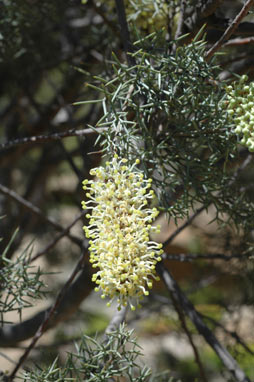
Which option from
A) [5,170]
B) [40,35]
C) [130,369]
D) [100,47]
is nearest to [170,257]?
[130,369]

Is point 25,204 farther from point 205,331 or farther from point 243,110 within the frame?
point 243,110

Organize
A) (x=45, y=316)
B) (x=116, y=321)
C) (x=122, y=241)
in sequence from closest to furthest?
(x=122, y=241) → (x=116, y=321) → (x=45, y=316)

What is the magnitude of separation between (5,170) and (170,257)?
1.04m

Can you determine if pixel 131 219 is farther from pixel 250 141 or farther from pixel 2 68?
pixel 2 68

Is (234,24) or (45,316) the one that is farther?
(45,316)

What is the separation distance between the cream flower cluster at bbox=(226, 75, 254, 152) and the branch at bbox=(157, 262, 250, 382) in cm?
42

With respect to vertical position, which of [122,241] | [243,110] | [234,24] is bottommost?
[122,241]

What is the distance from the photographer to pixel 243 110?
1.64 feet

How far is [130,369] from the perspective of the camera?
0.59 metres

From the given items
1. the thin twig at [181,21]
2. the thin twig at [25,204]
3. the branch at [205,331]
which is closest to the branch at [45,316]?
the thin twig at [25,204]

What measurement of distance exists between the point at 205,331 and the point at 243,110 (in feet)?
1.49

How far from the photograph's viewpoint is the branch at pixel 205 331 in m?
0.75

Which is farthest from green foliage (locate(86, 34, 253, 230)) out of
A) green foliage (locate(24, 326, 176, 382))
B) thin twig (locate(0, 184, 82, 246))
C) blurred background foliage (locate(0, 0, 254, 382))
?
thin twig (locate(0, 184, 82, 246))

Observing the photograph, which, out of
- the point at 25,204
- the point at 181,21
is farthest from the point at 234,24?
the point at 25,204
